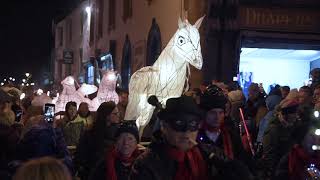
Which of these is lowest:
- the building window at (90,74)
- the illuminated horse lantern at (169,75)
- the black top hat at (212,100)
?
the black top hat at (212,100)

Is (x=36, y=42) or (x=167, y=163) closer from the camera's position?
(x=167, y=163)

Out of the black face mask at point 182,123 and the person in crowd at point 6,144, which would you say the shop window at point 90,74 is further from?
the black face mask at point 182,123

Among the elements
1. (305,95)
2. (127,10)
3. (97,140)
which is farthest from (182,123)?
(127,10)

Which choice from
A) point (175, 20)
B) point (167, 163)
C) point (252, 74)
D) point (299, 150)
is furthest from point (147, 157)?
point (175, 20)

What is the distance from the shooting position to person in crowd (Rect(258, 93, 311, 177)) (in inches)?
234

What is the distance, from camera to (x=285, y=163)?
5328 millimetres

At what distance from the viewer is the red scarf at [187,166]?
11.8 feet

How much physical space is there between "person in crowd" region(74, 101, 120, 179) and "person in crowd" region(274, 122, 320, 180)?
2.54 meters

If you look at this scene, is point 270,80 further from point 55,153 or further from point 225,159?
point 225,159

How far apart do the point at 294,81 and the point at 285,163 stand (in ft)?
36.8

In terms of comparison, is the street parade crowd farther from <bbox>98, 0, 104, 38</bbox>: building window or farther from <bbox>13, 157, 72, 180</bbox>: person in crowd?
<bbox>98, 0, 104, 38</bbox>: building window

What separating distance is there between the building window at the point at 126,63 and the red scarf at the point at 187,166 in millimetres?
21389

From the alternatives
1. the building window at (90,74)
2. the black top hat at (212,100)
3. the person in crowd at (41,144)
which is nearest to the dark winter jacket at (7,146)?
the person in crowd at (41,144)

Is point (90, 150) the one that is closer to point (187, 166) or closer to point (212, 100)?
point (212, 100)
